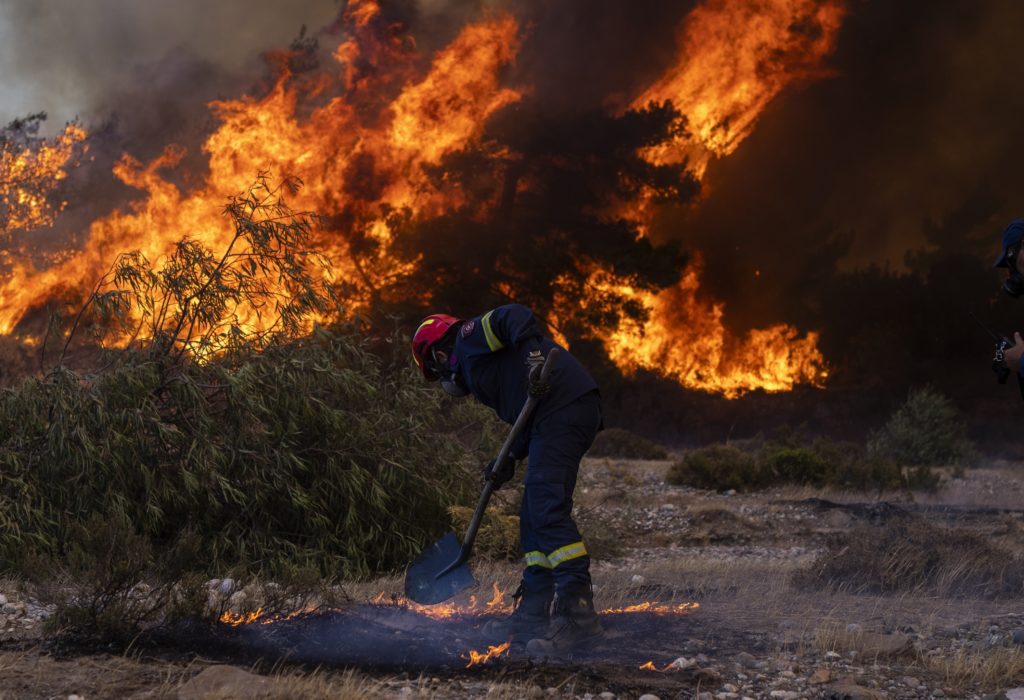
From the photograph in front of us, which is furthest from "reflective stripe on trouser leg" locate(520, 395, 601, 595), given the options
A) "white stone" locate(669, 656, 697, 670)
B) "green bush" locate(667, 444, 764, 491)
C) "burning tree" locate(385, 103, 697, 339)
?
"burning tree" locate(385, 103, 697, 339)

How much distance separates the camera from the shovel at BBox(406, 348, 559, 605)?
566 cm

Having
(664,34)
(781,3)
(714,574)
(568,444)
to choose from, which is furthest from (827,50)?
(568,444)

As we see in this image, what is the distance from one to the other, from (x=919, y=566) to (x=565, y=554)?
3.74m

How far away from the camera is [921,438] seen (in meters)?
19.4

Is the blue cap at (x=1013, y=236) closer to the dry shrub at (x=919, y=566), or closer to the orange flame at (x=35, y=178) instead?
the dry shrub at (x=919, y=566)

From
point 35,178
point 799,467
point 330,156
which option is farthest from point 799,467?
point 35,178

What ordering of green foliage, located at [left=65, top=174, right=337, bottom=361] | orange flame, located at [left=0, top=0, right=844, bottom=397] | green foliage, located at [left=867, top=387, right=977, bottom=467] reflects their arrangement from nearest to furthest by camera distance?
1. green foliage, located at [left=65, top=174, right=337, bottom=361]
2. orange flame, located at [left=0, top=0, right=844, bottom=397]
3. green foliage, located at [left=867, top=387, right=977, bottom=467]

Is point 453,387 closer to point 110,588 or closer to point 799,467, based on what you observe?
point 110,588

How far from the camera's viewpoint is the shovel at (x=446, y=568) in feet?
18.6

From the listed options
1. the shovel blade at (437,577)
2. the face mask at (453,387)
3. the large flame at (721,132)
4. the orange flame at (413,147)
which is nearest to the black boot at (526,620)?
the shovel blade at (437,577)

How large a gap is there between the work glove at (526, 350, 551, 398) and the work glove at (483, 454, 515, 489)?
61 centimetres

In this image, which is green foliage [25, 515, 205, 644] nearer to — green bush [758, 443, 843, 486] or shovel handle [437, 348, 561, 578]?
shovel handle [437, 348, 561, 578]

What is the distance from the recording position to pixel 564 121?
26016 mm

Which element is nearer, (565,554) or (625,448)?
(565,554)
